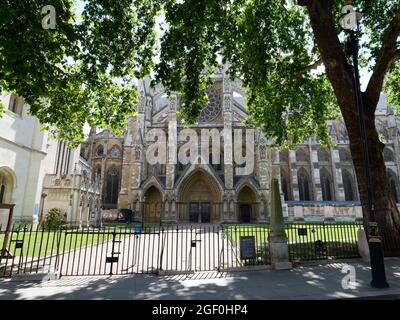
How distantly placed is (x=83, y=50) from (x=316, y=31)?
28.8 feet

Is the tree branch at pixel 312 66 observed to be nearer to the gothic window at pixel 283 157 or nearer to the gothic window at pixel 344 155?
the gothic window at pixel 283 157

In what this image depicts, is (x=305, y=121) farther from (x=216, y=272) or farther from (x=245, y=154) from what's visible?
Result: (x=245, y=154)

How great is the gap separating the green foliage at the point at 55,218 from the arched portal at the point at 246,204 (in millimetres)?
18247

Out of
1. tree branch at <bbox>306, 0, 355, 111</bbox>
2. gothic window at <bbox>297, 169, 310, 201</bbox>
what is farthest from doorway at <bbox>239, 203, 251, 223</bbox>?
tree branch at <bbox>306, 0, 355, 111</bbox>

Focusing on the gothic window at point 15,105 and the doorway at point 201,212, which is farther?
the doorway at point 201,212

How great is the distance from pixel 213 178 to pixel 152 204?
25.9 ft

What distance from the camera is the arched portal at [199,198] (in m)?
29.6

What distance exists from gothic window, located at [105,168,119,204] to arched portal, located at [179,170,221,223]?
1099cm

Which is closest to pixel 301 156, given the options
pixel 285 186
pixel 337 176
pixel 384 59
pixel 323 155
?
pixel 323 155

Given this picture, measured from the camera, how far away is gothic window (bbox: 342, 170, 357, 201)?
36531 millimetres

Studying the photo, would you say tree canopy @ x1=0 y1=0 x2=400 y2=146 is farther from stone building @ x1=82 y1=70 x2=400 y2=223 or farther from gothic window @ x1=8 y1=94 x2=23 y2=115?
stone building @ x1=82 y1=70 x2=400 y2=223

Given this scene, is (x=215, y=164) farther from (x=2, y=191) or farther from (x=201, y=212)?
(x=2, y=191)

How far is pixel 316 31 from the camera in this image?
9336 millimetres

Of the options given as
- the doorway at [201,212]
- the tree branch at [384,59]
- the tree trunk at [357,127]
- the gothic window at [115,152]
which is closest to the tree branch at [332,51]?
the tree trunk at [357,127]
